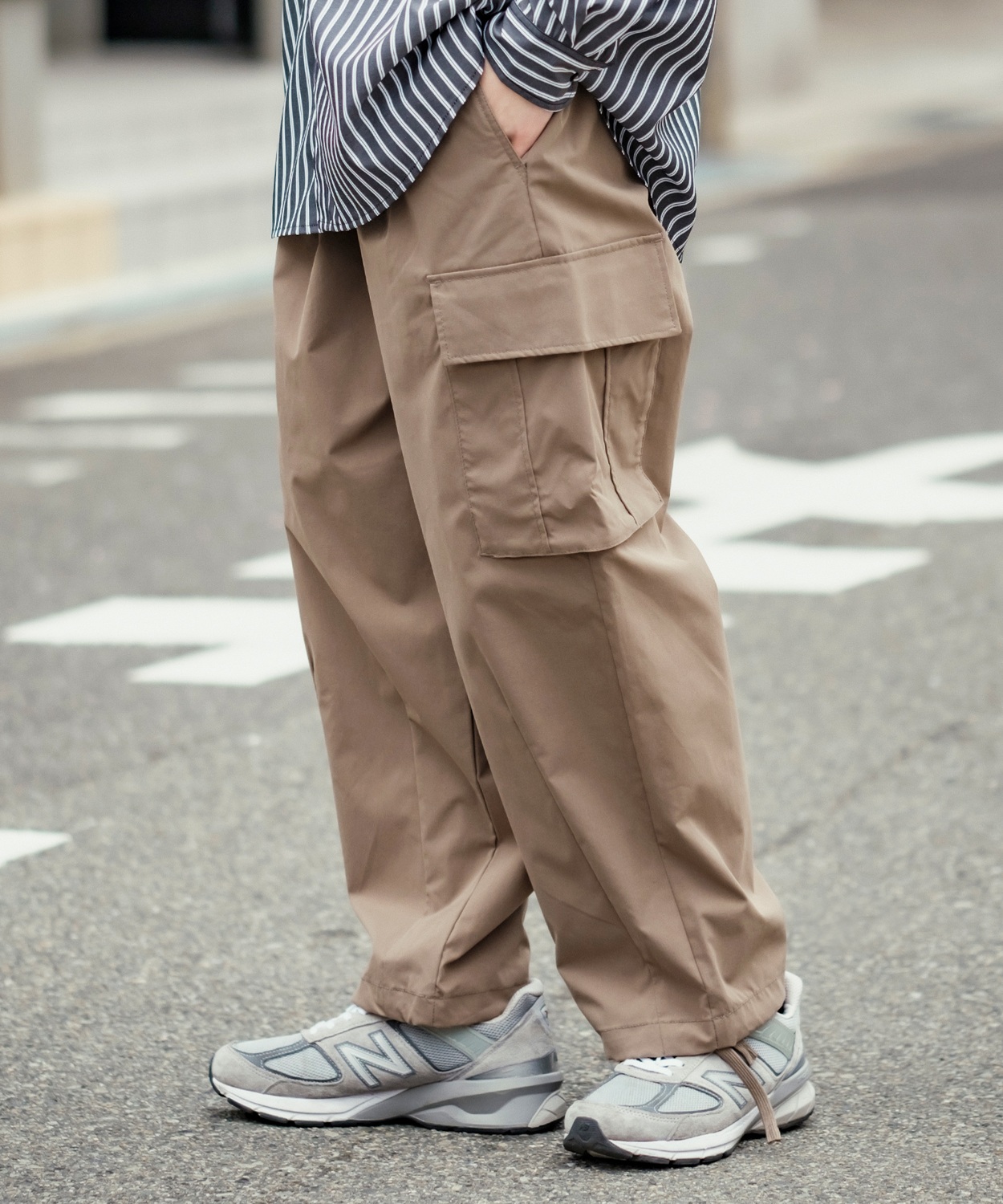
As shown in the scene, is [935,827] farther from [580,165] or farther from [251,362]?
[251,362]

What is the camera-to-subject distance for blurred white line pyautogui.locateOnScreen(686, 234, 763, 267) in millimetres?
9859

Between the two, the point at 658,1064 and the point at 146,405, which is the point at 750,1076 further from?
the point at 146,405

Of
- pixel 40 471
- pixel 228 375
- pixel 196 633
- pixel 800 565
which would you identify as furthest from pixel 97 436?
pixel 800 565

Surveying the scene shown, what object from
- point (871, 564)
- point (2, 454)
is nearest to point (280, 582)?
point (871, 564)

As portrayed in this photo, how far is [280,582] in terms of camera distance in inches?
191

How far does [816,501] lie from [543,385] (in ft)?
11.4

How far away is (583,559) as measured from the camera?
2076mm

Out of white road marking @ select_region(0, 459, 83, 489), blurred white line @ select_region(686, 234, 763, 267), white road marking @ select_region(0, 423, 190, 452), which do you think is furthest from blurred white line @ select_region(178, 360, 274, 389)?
blurred white line @ select_region(686, 234, 763, 267)

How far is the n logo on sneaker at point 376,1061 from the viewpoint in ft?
7.54

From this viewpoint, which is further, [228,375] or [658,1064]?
[228,375]

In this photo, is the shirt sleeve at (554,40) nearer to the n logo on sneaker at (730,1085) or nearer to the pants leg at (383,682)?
the pants leg at (383,682)

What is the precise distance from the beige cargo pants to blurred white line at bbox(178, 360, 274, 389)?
522 cm

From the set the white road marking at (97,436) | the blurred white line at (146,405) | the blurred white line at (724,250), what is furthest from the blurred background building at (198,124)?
the blurred white line at (724,250)

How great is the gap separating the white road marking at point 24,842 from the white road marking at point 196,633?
33.7 inches
